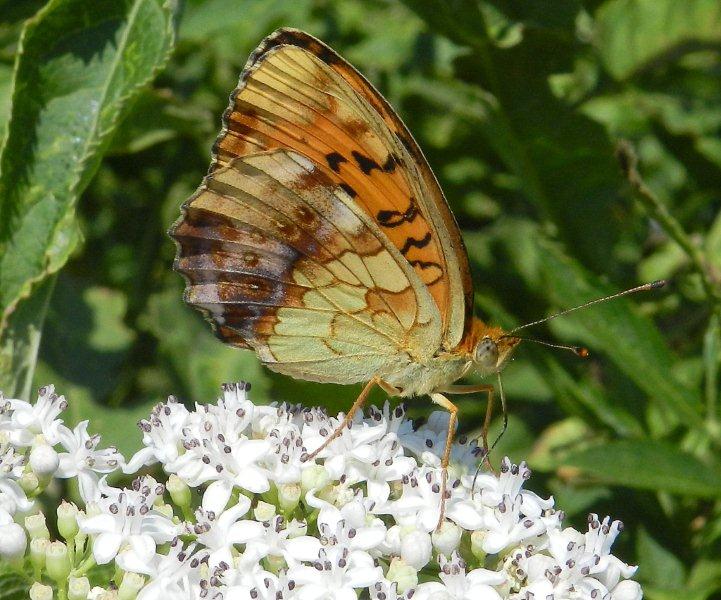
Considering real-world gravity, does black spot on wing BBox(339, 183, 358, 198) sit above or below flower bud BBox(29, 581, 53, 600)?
above

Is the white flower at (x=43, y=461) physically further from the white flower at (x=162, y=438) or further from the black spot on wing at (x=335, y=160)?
the black spot on wing at (x=335, y=160)

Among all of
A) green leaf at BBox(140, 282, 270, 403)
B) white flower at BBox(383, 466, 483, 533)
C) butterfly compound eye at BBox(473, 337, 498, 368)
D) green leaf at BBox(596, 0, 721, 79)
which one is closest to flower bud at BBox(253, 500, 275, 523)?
white flower at BBox(383, 466, 483, 533)

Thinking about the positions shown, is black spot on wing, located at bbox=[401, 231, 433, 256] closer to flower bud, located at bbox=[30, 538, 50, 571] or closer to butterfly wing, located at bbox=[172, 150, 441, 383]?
butterfly wing, located at bbox=[172, 150, 441, 383]

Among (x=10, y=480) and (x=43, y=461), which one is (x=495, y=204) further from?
(x=10, y=480)

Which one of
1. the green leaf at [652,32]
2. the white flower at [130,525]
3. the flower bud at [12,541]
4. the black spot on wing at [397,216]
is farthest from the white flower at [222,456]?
the green leaf at [652,32]

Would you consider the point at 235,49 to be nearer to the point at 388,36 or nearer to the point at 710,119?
the point at 388,36
